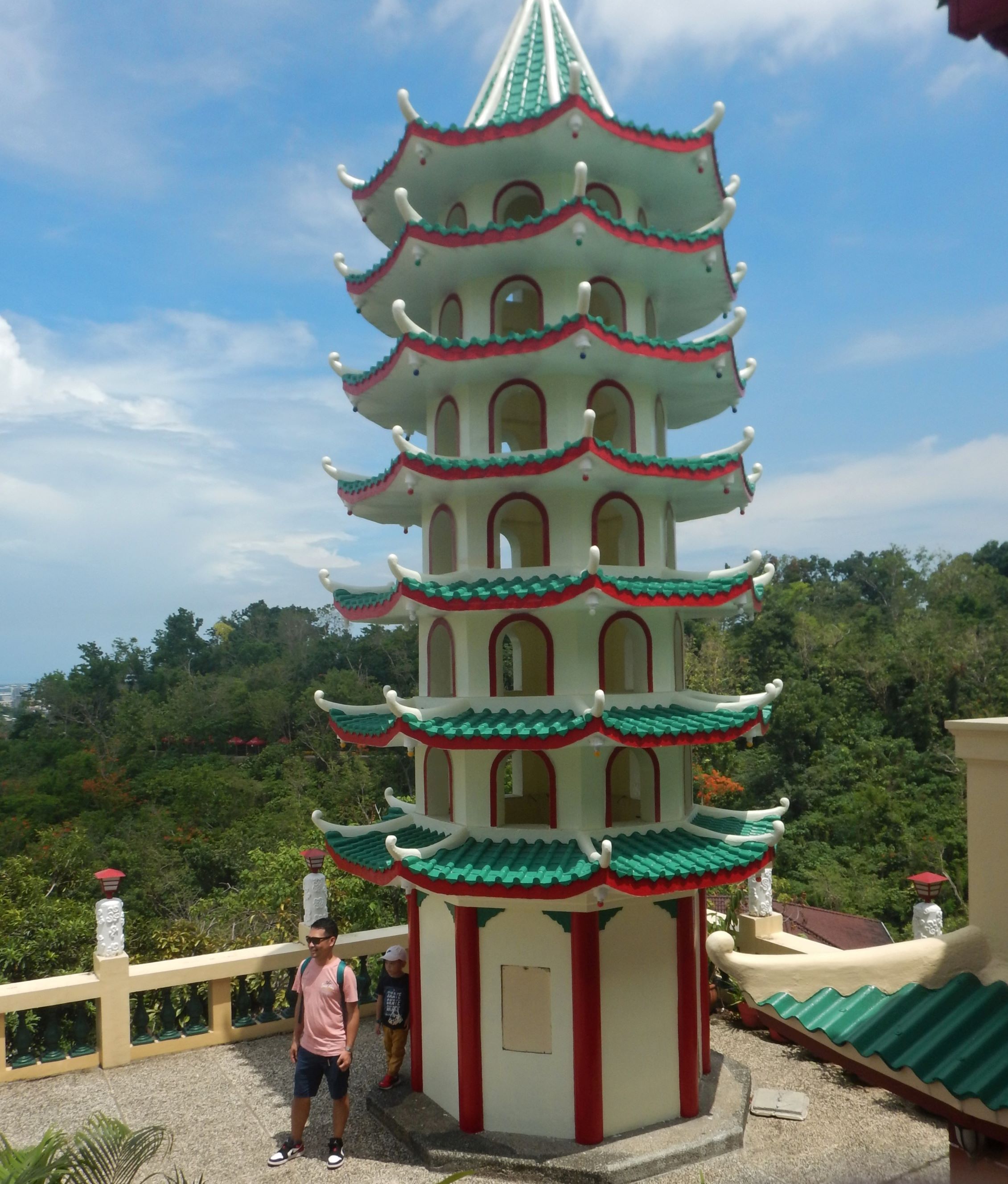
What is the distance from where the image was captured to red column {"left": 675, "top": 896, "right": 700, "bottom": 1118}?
9.23 metres


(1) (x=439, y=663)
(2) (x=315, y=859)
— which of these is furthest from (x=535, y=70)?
(2) (x=315, y=859)

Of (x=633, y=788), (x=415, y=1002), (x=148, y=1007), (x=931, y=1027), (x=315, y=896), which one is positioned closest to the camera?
(x=931, y=1027)

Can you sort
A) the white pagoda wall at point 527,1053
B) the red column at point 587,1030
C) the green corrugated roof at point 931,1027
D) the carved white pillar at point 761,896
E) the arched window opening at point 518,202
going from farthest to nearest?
the carved white pillar at point 761,896
the arched window opening at point 518,202
the white pagoda wall at point 527,1053
the red column at point 587,1030
the green corrugated roof at point 931,1027

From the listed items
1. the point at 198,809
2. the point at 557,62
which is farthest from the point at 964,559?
the point at 557,62

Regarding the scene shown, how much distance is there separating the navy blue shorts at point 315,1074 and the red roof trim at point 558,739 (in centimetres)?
295

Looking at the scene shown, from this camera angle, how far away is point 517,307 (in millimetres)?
11695

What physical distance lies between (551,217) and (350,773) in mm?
36428

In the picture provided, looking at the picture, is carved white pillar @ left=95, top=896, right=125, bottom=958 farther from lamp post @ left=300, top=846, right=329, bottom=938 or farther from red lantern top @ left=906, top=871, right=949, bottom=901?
red lantern top @ left=906, top=871, right=949, bottom=901

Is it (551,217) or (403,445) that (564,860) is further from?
(551,217)

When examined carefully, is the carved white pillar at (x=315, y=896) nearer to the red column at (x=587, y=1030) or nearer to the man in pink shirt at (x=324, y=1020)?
the man in pink shirt at (x=324, y=1020)

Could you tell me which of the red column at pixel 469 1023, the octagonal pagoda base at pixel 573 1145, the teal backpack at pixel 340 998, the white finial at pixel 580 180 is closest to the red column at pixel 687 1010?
the octagonal pagoda base at pixel 573 1145

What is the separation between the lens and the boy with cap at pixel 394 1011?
32.9ft

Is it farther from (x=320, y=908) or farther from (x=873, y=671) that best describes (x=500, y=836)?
(x=873, y=671)

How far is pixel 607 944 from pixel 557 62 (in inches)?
390
